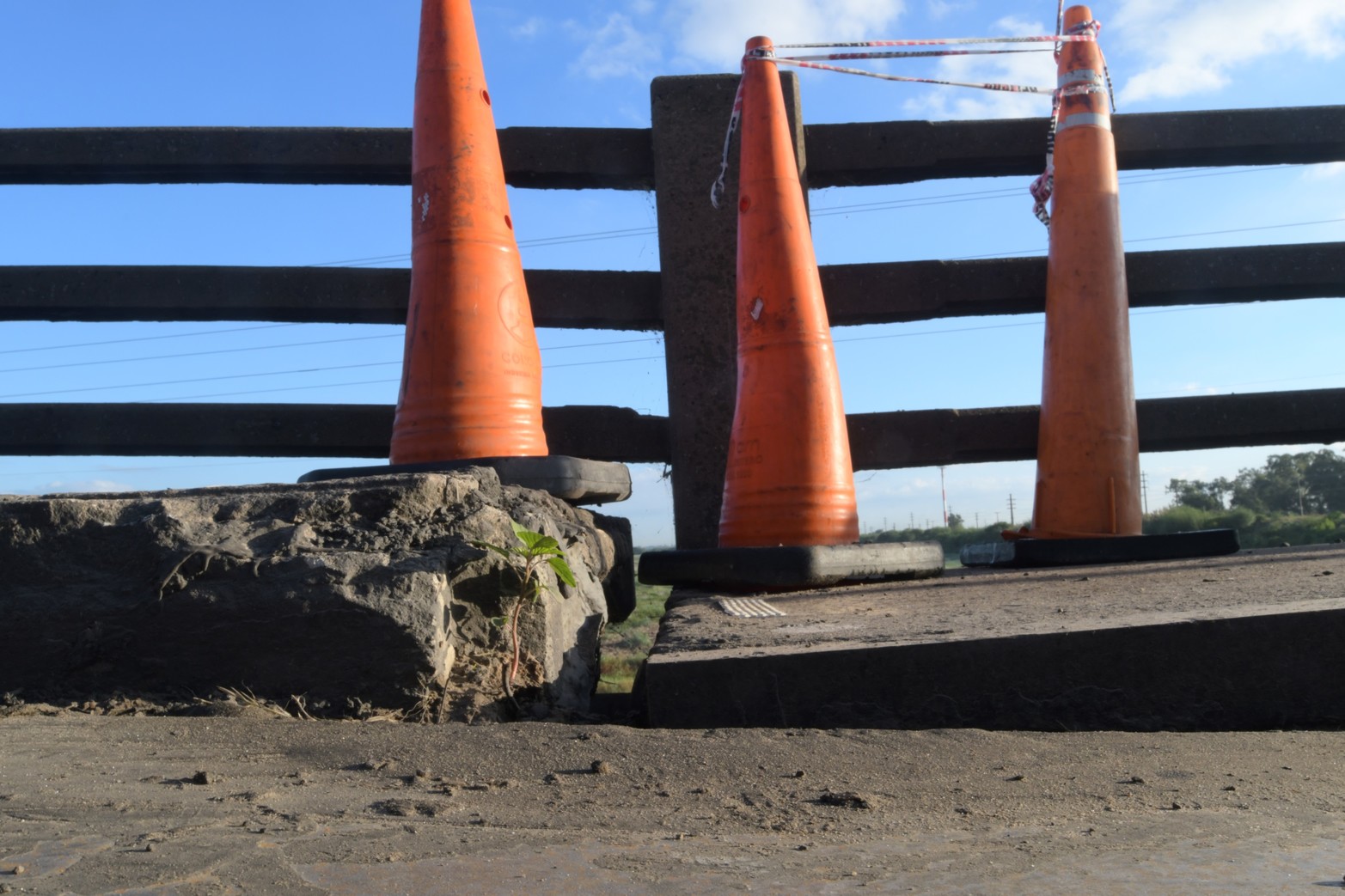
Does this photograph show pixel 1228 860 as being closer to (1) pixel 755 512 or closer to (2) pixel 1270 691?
(2) pixel 1270 691

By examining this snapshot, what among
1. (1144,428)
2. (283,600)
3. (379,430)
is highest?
(379,430)

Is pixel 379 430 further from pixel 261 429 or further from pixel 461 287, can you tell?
pixel 461 287

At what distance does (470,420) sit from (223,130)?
2.67 metres

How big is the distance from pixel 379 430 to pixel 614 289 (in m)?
1.29

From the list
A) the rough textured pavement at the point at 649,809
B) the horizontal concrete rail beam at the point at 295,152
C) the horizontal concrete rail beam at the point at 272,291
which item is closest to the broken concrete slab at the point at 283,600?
the rough textured pavement at the point at 649,809

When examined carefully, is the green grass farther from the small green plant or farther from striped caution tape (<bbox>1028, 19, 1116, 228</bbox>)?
striped caution tape (<bbox>1028, 19, 1116, 228</bbox>)

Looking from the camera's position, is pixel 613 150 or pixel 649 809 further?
pixel 613 150

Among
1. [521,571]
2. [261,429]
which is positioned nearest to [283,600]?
[521,571]

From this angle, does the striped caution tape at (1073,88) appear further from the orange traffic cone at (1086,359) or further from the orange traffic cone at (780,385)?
the orange traffic cone at (780,385)

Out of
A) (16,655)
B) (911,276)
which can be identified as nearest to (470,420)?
(16,655)

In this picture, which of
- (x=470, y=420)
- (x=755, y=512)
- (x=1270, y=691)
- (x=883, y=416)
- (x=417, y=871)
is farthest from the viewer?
(x=883, y=416)

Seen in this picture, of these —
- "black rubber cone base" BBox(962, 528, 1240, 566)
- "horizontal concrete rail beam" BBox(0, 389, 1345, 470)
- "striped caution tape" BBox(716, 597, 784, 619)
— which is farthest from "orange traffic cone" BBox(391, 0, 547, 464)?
"black rubber cone base" BBox(962, 528, 1240, 566)

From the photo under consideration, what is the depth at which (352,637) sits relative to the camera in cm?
224

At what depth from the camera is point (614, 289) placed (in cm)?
485
